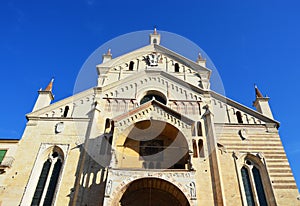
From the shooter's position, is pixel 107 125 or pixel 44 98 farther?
pixel 44 98

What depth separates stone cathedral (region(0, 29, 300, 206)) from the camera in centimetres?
1484

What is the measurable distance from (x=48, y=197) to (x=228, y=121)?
12841mm

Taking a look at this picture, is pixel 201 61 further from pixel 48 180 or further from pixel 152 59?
pixel 48 180

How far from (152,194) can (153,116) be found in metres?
4.75

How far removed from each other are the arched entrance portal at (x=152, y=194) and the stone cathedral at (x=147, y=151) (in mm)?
60

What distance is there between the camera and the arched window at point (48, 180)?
15477mm

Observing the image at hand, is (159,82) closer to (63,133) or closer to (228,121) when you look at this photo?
(228,121)

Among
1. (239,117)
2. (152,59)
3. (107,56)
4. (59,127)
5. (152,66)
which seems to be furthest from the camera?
(107,56)

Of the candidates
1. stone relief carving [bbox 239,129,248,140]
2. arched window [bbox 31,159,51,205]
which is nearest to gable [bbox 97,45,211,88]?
stone relief carving [bbox 239,129,248,140]

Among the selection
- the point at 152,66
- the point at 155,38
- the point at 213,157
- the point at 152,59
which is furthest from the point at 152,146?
the point at 155,38

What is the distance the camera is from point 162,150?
17.1 m

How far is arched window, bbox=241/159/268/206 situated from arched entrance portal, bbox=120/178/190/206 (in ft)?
14.6

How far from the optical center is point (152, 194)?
15.5 metres

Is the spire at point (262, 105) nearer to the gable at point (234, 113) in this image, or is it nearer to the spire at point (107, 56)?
the gable at point (234, 113)
